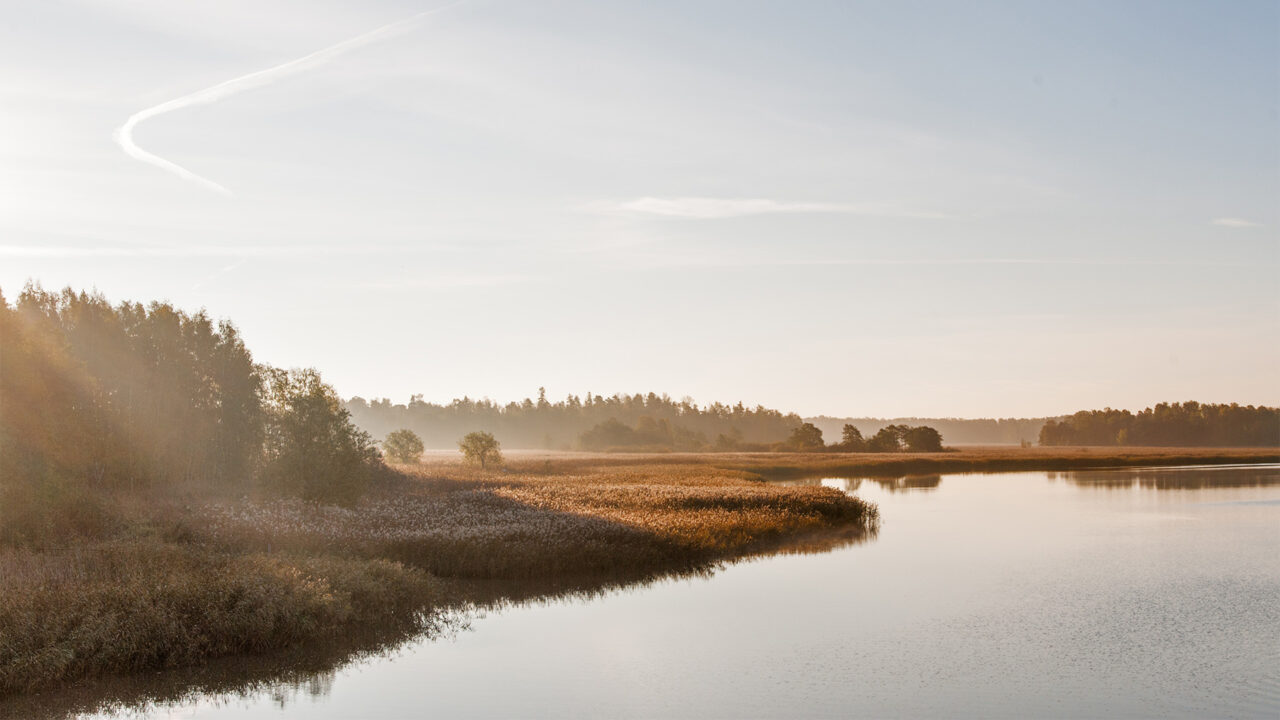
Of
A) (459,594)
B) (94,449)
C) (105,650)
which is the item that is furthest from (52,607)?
(94,449)

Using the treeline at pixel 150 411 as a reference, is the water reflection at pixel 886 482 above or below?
below

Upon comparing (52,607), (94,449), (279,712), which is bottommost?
(279,712)

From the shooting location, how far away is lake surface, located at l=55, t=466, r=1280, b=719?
51.6 ft

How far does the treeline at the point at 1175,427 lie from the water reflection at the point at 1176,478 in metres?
84.7

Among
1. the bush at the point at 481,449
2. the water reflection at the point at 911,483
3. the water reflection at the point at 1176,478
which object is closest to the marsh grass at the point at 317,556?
the water reflection at the point at 911,483

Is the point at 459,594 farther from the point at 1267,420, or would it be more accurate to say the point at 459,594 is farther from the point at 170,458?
the point at 1267,420

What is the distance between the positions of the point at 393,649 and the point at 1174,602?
20.0m

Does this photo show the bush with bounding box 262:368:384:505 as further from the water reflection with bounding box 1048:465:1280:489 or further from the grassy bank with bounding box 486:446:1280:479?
the water reflection with bounding box 1048:465:1280:489

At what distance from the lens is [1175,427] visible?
178 metres

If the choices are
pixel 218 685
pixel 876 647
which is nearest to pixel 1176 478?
pixel 876 647

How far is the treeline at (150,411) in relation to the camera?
3503 centimetres

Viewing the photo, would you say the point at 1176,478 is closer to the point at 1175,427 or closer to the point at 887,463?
the point at 887,463

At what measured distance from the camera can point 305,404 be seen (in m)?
37.9

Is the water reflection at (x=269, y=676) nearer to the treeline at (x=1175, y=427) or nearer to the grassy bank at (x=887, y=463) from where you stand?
the grassy bank at (x=887, y=463)
